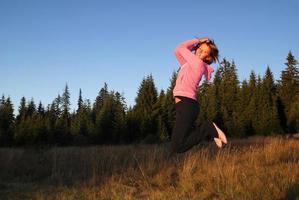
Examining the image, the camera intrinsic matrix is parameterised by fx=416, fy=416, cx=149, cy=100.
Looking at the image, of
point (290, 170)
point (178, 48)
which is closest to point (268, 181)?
point (290, 170)

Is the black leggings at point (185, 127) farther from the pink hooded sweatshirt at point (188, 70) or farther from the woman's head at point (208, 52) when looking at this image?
the woman's head at point (208, 52)

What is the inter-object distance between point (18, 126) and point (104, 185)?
5738 centimetres

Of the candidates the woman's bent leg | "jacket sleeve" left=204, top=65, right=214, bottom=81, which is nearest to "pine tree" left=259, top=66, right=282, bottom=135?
"jacket sleeve" left=204, top=65, right=214, bottom=81

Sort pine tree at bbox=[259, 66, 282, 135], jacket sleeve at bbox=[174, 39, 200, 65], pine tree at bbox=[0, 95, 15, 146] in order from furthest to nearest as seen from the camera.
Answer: pine tree at bbox=[0, 95, 15, 146] → pine tree at bbox=[259, 66, 282, 135] → jacket sleeve at bbox=[174, 39, 200, 65]

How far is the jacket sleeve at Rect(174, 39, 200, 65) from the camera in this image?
6477 millimetres

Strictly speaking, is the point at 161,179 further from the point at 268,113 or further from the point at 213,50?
the point at 268,113

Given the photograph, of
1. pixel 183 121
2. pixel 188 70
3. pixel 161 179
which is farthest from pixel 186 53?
pixel 161 179

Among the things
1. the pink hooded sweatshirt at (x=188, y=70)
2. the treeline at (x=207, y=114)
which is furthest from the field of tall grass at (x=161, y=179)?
the treeline at (x=207, y=114)

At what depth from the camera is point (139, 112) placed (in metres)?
53.6

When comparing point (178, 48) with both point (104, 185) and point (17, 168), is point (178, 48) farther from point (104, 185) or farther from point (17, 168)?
point (17, 168)

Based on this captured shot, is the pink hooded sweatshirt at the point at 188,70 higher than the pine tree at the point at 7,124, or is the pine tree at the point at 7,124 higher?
the pine tree at the point at 7,124

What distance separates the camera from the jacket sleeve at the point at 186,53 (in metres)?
6.48

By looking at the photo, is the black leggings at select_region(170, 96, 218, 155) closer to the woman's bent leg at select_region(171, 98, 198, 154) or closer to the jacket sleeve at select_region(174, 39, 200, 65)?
the woman's bent leg at select_region(171, 98, 198, 154)

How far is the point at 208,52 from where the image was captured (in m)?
6.57
